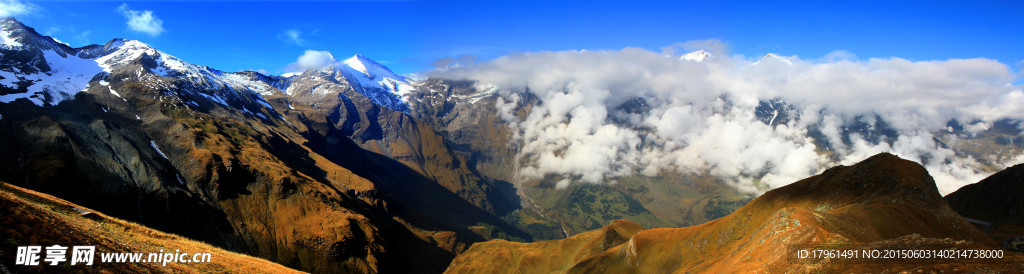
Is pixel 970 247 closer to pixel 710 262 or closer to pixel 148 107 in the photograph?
pixel 710 262

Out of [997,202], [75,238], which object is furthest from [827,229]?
[997,202]

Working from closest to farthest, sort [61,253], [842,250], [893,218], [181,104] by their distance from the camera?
[61,253] → [842,250] → [893,218] → [181,104]

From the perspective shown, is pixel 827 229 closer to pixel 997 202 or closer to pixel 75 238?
pixel 75 238

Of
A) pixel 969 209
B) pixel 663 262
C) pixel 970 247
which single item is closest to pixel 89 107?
pixel 663 262

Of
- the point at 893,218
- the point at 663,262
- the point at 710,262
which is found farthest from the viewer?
the point at 663,262

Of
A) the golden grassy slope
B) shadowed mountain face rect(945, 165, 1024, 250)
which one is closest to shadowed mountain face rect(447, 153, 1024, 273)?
shadowed mountain face rect(945, 165, 1024, 250)

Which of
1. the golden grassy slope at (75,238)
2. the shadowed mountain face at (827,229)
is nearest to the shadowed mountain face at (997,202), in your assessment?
the shadowed mountain face at (827,229)
